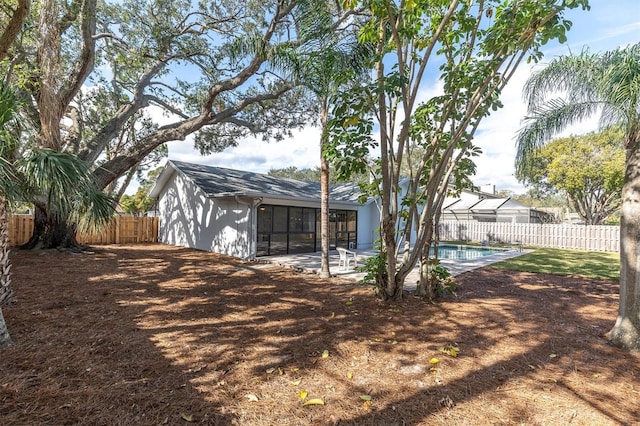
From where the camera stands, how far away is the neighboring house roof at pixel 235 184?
12.7 m

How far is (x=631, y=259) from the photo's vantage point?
157 inches

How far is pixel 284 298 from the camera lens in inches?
249

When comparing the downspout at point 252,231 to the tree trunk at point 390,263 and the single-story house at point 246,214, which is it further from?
the tree trunk at point 390,263

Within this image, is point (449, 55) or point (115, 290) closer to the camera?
point (449, 55)

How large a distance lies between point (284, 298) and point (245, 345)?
2.41 metres

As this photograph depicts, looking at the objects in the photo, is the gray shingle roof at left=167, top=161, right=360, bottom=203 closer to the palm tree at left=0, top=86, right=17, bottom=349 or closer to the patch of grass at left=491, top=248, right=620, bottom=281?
the palm tree at left=0, top=86, right=17, bottom=349

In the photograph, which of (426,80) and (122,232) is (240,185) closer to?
(122,232)

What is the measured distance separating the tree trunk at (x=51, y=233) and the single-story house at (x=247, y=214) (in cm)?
450

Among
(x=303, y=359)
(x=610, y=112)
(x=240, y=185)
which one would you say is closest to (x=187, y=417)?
(x=303, y=359)

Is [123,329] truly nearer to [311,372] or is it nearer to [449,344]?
[311,372]

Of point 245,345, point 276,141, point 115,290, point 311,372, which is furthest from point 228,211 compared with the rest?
point 311,372

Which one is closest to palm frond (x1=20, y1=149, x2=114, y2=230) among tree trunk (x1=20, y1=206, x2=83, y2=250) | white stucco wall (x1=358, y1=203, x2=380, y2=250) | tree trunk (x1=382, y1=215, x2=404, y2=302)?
tree trunk (x1=382, y1=215, x2=404, y2=302)

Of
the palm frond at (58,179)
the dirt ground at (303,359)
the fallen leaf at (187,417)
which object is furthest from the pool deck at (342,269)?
the palm frond at (58,179)

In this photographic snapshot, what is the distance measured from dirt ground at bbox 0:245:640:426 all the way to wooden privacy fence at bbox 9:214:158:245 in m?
8.93
